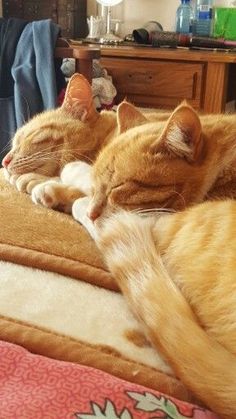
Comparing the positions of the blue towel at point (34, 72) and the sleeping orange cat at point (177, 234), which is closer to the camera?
the sleeping orange cat at point (177, 234)

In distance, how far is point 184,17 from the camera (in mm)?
2852

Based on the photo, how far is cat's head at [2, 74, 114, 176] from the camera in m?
1.50

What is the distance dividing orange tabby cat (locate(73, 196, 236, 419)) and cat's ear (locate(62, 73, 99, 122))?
23.6 inches

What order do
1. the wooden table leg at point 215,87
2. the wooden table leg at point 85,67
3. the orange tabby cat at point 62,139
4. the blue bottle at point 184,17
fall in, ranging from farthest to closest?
the blue bottle at point 184,17
the wooden table leg at point 215,87
the wooden table leg at point 85,67
the orange tabby cat at point 62,139

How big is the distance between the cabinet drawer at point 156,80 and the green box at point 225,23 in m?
0.49

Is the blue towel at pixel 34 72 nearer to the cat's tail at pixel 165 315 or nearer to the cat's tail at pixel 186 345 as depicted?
the cat's tail at pixel 165 315

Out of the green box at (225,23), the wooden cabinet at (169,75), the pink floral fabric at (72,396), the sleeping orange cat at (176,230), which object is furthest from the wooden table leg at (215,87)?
the pink floral fabric at (72,396)

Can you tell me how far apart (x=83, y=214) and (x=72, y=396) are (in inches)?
22.8

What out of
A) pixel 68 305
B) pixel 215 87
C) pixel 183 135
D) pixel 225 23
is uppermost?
pixel 225 23

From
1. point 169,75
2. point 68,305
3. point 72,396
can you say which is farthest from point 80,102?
point 72,396

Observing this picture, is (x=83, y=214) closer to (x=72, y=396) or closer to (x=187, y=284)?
(x=187, y=284)

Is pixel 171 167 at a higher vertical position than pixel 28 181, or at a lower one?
higher

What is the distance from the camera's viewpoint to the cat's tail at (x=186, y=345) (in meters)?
0.65

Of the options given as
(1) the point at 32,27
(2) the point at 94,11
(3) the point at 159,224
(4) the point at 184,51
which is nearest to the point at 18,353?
(3) the point at 159,224
